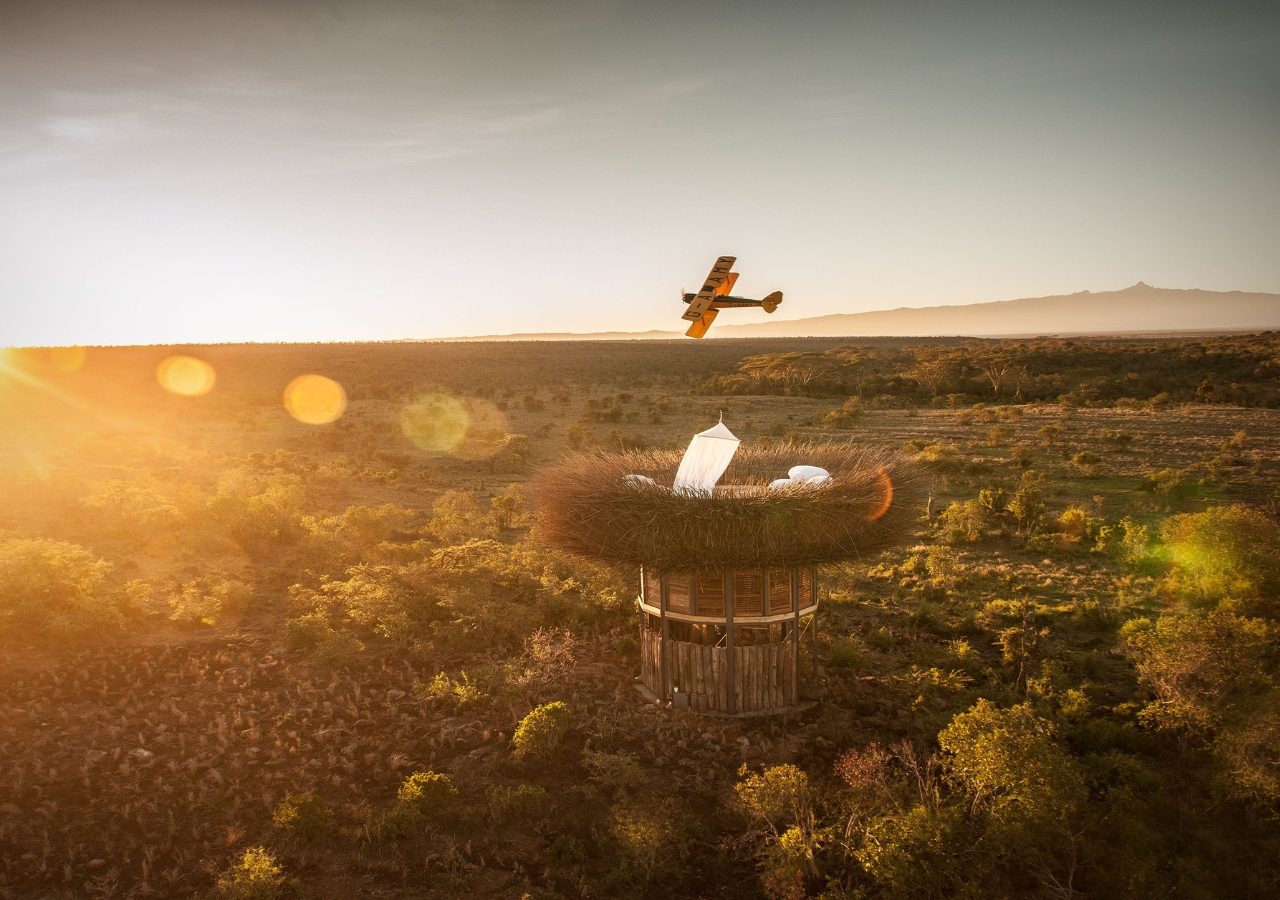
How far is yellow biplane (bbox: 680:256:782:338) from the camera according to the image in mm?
16594

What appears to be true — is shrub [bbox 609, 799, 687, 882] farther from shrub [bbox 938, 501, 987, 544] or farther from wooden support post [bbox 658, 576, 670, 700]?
shrub [bbox 938, 501, 987, 544]

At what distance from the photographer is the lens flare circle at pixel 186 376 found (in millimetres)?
82125

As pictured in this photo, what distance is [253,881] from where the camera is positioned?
34.7 ft

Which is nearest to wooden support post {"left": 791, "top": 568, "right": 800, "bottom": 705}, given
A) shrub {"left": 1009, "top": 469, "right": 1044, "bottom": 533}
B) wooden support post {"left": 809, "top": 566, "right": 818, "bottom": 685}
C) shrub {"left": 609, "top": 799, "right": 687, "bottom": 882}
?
wooden support post {"left": 809, "top": 566, "right": 818, "bottom": 685}

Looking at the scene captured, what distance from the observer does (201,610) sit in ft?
67.1

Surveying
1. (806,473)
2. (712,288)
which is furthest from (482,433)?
(806,473)

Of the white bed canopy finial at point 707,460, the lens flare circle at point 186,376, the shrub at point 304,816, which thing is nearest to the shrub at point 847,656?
the white bed canopy finial at point 707,460

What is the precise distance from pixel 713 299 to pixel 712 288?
2.70 feet

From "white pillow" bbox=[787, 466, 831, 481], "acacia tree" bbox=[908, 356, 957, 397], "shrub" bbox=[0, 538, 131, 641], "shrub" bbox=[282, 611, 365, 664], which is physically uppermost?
"white pillow" bbox=[787, 466, 831, 481]

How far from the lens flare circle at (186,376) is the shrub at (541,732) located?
74.7 metres

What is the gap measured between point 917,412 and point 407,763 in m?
54.2

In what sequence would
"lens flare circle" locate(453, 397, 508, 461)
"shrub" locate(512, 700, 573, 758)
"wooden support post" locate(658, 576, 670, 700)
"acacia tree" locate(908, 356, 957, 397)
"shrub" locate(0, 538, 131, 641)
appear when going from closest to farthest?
"shrub" locate(512, 700, 573, 758), "wooden support post" locate(658, 576, 670, 700), "shrub" locate(0, 538, 131, 641), "lens flare circle" locate(453, 397, 508, 461), "acacia tree" locate(908, 356, 957, 397)

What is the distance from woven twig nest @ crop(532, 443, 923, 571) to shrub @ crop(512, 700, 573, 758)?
3078 millimetres

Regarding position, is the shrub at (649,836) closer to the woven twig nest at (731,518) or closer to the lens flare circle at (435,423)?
→ the woven twig nest at (731,518)
